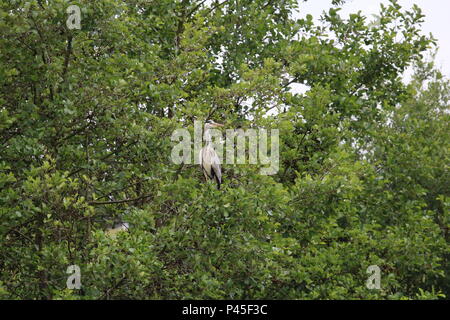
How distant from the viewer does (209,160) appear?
28.6ft

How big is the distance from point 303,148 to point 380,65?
3.63 m

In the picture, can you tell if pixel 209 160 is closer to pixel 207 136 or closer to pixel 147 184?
pixel 207 136

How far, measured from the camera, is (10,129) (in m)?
8.97

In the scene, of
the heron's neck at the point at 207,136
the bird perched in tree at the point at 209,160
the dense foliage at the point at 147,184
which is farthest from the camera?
the heron's neck at the point at 207,136

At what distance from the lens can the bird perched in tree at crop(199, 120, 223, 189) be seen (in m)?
8.67

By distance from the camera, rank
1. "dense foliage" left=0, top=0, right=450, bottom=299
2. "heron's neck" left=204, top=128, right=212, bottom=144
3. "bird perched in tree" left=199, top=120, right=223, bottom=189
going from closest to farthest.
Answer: "dense foliage" left=0, top=0, right=450, bottom=299
"bird perched in tree" left=199, top=120, right=223, bottom=189
"heron's neck" left=204, top=128, right=212, bottom=144

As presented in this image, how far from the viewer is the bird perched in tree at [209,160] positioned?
28.5 feet

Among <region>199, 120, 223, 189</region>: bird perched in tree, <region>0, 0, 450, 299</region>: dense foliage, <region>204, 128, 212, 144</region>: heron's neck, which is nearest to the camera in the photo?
→ <region>0, 0, 450, 299</region>: dense foliage

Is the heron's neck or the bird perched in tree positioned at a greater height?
the heron's neck

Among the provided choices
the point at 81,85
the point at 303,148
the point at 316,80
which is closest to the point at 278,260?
the point at 303,148

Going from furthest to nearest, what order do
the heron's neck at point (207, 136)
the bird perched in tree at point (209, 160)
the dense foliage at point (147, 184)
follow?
the heron's neck at point (207, 136)
the bird perched in tree at point (209, 160)
the dense foliage at point (147, 184)

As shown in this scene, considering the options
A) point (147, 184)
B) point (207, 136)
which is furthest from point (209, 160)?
point (147, 184)

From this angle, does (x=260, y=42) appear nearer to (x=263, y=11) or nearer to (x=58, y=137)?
(x=263, y=11)
